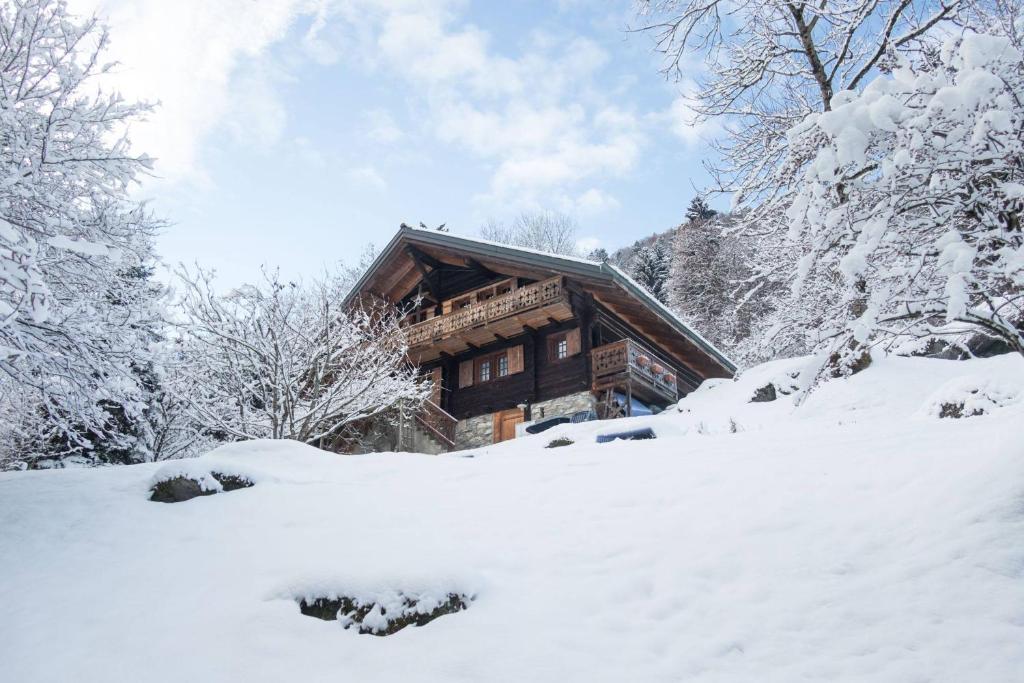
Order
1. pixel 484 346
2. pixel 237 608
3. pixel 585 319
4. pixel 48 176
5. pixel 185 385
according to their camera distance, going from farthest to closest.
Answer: pixel 484 346, pixel 585 319, pixel 185 385, pixel 48 176, pixel 237 608

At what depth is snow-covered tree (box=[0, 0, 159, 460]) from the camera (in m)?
6.75

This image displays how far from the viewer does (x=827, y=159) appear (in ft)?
13.1

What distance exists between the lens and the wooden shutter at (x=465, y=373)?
23.9m

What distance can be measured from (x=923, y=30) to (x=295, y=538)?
9.56 m

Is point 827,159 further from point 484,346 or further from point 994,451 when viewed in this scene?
point 484,346

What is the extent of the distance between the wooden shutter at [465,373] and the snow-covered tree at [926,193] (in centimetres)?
1928

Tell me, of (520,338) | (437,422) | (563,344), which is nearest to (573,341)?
(563,344)

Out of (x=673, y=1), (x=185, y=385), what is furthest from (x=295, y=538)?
(x=185, y=385)

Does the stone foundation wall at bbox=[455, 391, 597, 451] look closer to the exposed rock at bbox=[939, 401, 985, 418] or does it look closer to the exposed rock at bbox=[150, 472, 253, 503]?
the exposed rock at bbox=[939, 401, 985, 418]

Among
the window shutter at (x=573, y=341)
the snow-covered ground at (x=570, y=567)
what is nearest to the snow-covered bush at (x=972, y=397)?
the snow-covered ground at (x=570, y=567)

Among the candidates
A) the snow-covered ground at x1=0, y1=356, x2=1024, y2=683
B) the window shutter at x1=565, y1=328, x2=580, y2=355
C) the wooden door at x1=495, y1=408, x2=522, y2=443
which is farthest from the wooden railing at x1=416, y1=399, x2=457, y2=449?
the snow-covered ground at x1=0, y1=356, x2=1024, y2=683

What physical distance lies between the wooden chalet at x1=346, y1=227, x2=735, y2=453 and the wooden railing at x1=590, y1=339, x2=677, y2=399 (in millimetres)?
33

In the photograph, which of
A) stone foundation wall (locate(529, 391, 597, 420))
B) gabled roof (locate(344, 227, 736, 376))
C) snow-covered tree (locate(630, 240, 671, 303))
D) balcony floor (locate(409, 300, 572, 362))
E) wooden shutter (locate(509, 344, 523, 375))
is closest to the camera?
gabled roof (locate(344, 227, 736, 376))

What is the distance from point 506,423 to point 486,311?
3.79 m
